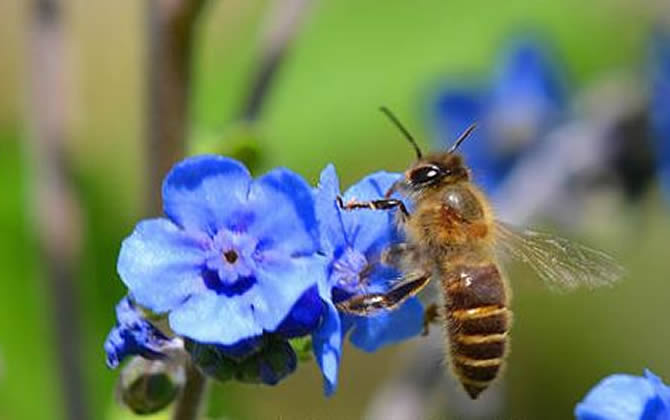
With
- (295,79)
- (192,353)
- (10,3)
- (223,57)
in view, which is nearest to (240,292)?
(192,353)

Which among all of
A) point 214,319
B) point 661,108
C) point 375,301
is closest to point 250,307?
point 214,319

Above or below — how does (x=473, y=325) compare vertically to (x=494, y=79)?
below

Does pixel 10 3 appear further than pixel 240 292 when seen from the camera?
Yes

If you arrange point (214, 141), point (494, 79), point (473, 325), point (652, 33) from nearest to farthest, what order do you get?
point (473, 325) < point (214, 141) < point (652, 33) < point (494, 79)

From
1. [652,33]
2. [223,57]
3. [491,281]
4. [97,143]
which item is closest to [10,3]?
[97,143]

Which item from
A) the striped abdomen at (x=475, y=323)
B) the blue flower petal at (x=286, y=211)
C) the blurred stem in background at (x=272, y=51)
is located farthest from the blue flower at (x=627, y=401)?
the blurred stem in background at (x=272, y=51)

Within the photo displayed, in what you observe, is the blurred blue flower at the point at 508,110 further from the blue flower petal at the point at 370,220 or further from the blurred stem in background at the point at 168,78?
the blue flower petal at the point at 370,220

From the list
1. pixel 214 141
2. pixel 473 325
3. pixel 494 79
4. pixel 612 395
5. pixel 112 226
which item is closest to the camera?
pixel 612 395

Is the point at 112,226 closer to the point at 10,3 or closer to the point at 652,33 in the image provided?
the point at 652,33

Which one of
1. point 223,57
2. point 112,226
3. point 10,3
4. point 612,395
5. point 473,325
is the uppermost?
point 10,3
